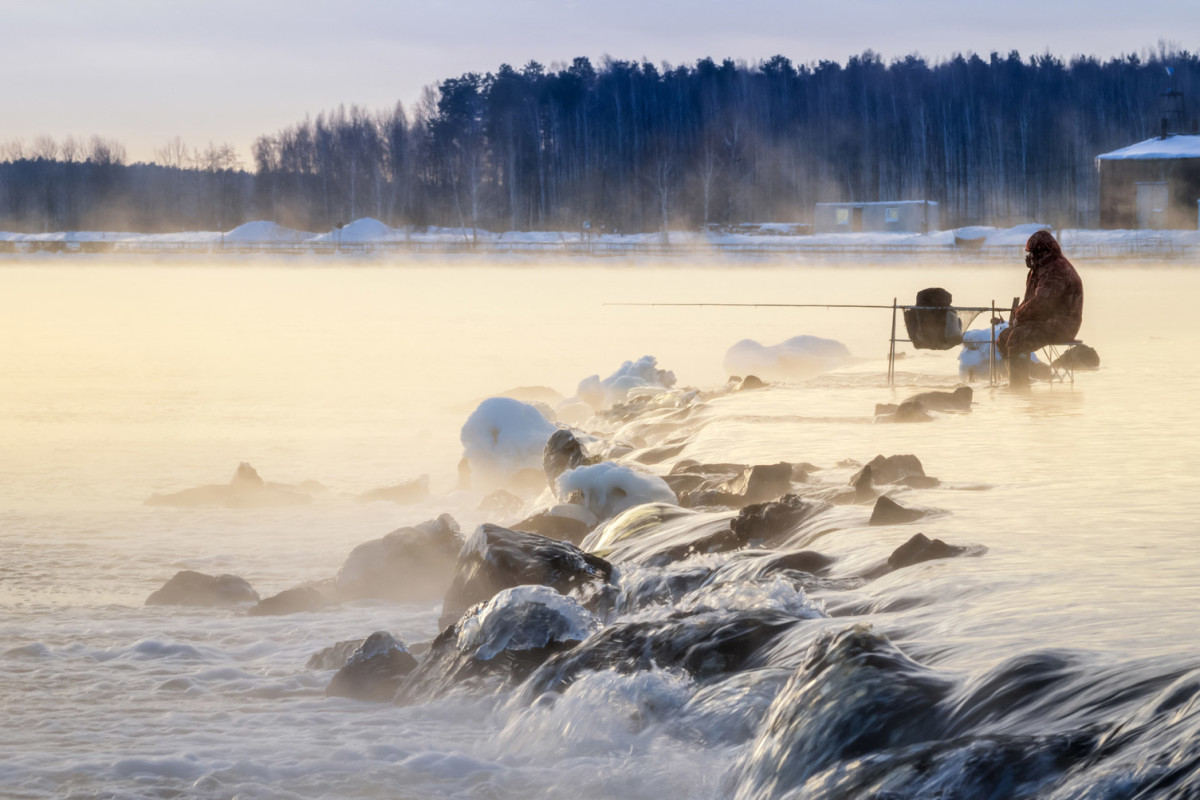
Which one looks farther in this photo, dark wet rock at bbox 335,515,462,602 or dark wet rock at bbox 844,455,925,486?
dark wet rock at bbox 335,515,462,602

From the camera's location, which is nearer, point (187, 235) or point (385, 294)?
point (385, 294)

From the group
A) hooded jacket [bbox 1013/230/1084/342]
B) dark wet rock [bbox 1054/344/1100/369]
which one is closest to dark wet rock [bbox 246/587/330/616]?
hooded jacket [bbox 1013/230/1084/342]

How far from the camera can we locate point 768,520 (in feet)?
24.5

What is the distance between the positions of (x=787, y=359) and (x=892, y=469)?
11.7 metres

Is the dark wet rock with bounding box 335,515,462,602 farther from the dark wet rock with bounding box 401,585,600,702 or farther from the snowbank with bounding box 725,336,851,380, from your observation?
the snowbank with bounding box 725,336,851,380

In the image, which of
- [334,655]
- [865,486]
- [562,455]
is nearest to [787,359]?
[562,455]

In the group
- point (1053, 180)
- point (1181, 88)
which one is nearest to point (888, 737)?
point (1053, 180)

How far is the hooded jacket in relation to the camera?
36.8 ft

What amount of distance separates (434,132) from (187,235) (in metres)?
24.4

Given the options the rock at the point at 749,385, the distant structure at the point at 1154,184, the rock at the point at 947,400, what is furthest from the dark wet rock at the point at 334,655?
the distant structure at the point at 1154,184

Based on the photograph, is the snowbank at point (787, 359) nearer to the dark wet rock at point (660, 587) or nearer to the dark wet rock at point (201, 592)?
the dark wet rock at point (201, 592)

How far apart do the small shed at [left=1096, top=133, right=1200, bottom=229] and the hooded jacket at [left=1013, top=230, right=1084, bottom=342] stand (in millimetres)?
49696

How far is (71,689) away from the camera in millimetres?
6547

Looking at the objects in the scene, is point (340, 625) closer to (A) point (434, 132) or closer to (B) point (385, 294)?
(B) point (385, 294)
